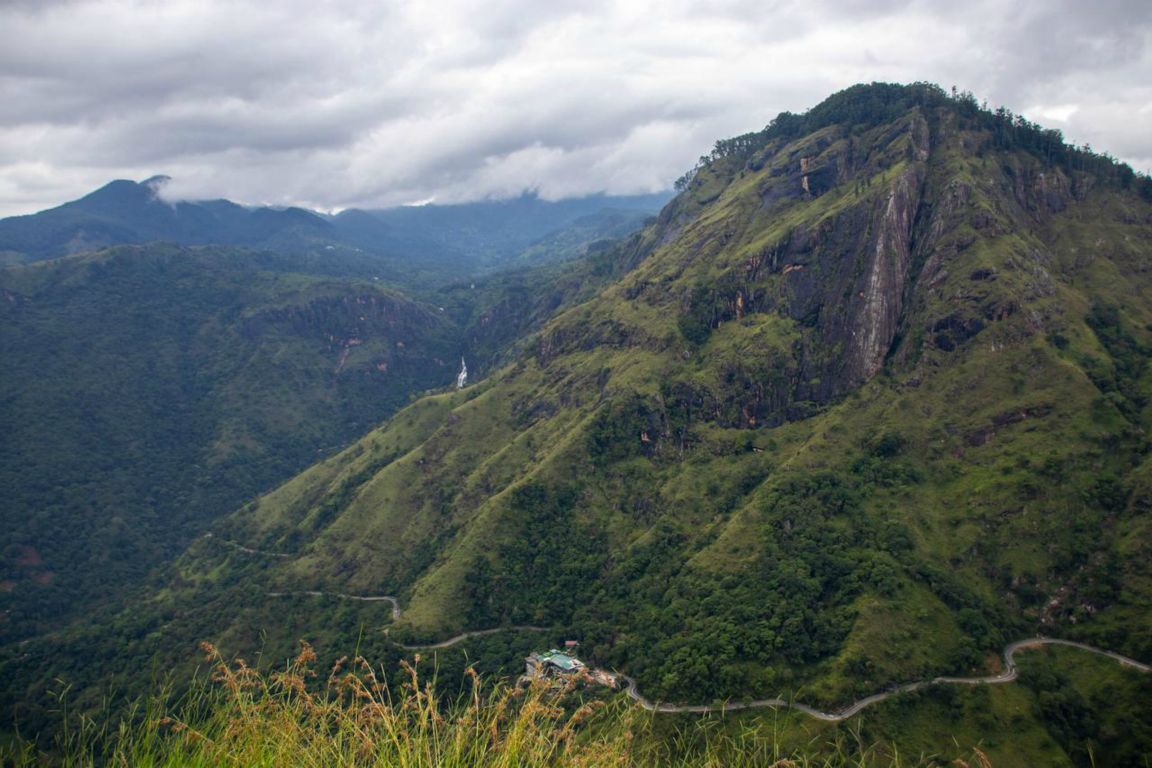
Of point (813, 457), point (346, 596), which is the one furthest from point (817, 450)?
point (346, 596)

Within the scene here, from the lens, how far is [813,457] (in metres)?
104

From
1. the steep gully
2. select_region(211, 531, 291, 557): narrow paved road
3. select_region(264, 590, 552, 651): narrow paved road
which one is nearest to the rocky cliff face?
select_region(264, 590, 552, 651): narrow paved road

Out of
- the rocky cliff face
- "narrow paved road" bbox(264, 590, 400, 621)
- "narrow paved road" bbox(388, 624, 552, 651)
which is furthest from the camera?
"narrow paved road" bbox(264, 590, 400, 621)

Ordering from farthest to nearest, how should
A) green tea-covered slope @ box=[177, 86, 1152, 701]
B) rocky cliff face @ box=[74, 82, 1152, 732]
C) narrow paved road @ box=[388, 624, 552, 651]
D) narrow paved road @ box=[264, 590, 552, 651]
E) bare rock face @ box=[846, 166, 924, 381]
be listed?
bare rock face @ box=[846, 166, 924, 381]
narrow paved road @ box=[264, 590, 552, 651]
narrow paved road @ box=[388, 624, 552, 651]
rocky cliff face @ box=[74, 82, 1152, 732]
green tea-covered slope @ box=[177, 86, 1152, 701]

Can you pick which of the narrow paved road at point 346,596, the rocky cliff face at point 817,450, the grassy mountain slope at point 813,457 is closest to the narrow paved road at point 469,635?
the rocky cliff face at point 817,450

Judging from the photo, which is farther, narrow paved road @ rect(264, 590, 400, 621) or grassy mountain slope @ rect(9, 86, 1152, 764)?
narrow paved road @ rect(264, 590, 400, 621)

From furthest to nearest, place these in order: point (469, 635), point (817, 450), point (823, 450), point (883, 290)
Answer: point (883, 290) → point (817, 450) → point (823, 450) → point (469, 635)

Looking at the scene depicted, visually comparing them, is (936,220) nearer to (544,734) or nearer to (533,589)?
(533,589)

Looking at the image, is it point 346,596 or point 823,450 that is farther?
point 346,596

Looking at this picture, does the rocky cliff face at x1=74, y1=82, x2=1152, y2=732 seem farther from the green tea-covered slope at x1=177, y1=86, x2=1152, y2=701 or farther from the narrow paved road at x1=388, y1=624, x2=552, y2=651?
the narrow paved road at x1=388, y1=624, x2=552, y2=651

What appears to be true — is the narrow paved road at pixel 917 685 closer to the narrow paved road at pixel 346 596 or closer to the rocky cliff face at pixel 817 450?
the rocky cliff face at pixel 817 450

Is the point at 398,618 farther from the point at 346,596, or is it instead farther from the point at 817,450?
the point at 817,450

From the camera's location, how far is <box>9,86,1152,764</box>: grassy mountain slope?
8044cm

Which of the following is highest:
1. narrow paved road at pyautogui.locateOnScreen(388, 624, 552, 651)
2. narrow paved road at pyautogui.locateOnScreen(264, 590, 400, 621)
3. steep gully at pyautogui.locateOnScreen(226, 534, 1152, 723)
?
→ steep gully at pyautogui.locateOnScreen(226, 534, 1152, 723)
